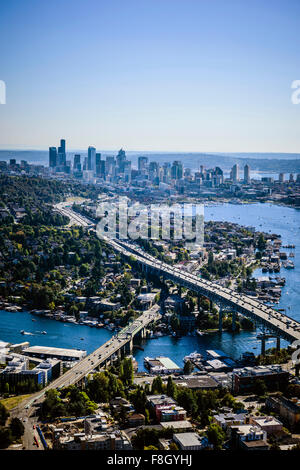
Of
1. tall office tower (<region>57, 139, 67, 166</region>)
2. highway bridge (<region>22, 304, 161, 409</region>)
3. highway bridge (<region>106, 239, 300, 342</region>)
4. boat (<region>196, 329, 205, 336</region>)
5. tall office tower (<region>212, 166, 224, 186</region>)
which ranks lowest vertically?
boat (<region>196, 329, 205, 336</region>)

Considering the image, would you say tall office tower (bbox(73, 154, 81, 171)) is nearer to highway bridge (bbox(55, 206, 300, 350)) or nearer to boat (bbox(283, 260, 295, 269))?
highway bridge (bbox(55, 206, 300, 350))

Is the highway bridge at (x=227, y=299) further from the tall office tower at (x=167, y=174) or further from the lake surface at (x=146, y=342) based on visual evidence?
the tall office tower at (x=167, y=174)

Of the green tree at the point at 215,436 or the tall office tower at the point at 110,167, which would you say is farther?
the tall office tower at the point at 110,167

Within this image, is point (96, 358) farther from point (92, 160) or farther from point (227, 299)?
point (92, 160)

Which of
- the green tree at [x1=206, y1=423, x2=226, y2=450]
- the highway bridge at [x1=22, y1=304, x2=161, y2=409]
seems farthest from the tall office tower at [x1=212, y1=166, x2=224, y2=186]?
the green tree at [x1=206, y1=423, x2=226, y2=450]

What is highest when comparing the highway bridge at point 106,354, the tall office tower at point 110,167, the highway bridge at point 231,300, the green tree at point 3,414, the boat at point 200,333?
the tall office tower at point 110,167

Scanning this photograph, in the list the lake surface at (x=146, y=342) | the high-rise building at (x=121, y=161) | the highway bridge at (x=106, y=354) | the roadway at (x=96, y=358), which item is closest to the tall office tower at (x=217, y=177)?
the high-rise building at (x=121, y=161)

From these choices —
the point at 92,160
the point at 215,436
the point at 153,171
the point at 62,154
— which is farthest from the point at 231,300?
the point at 92,160

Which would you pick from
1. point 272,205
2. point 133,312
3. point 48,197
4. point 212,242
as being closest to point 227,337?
point 133,312

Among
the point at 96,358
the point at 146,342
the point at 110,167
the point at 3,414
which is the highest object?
the point at 110,167

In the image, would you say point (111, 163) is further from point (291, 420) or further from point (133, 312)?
point (291, 420)

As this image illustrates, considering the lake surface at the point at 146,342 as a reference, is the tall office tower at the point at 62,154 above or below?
above
